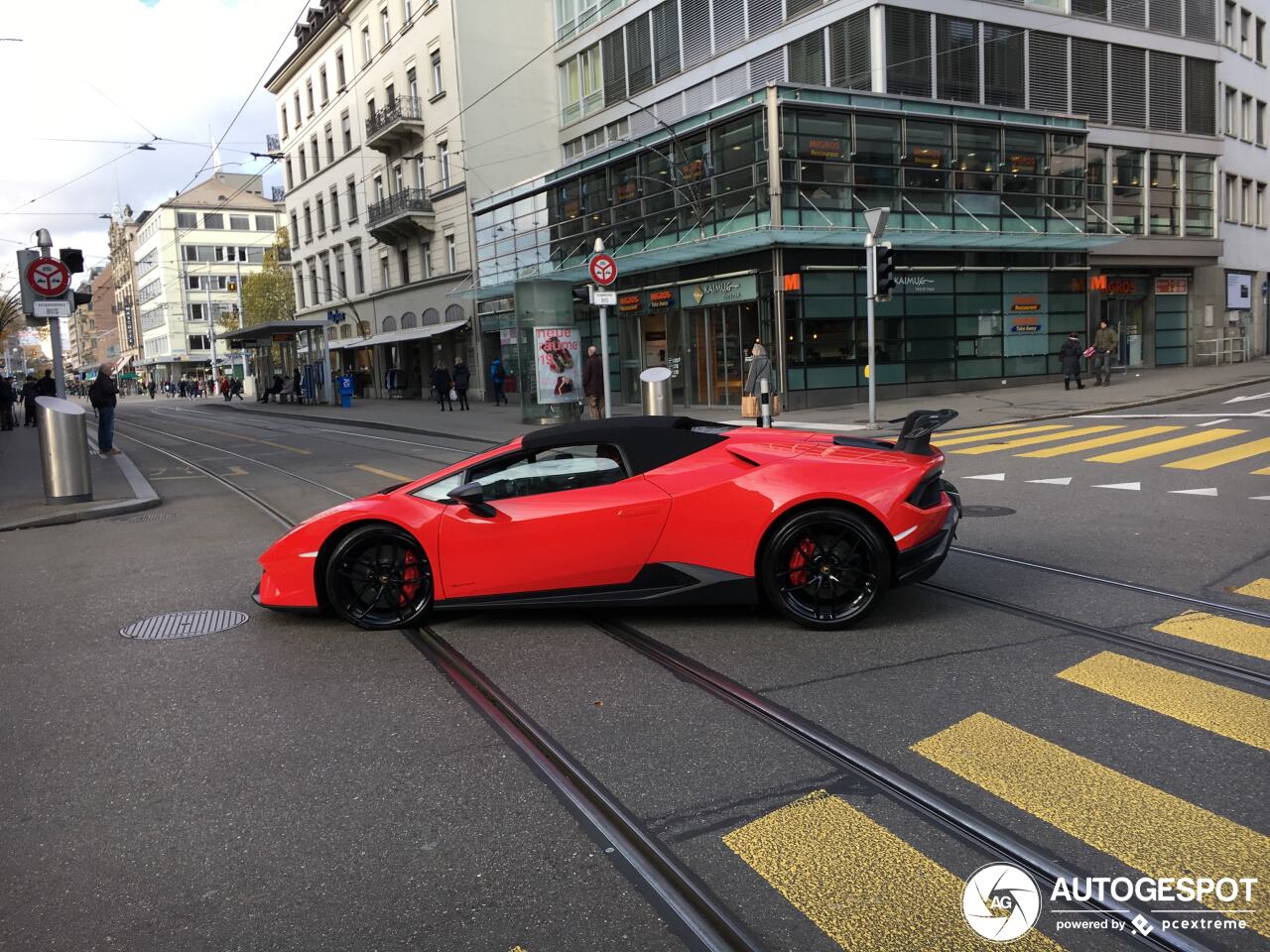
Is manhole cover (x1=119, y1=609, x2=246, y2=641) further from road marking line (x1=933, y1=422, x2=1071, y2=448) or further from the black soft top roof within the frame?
road marking line (x1=933, y1=422, x2=1071, y2=448)

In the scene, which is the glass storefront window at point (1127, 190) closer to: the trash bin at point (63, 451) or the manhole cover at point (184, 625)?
the trash bin at point (63, 451)

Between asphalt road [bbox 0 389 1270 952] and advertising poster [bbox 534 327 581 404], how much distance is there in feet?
53.4

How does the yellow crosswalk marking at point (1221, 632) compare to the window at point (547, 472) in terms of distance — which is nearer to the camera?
the yellow crosswalk marking at point (1221, 632)

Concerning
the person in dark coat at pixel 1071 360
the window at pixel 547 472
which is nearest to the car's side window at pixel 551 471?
the window at pixel 547 472

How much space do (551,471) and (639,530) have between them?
2.24 feet

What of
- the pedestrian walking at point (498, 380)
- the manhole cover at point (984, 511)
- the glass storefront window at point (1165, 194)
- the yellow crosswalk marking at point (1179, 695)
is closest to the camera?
the yellow crosswalk marking at point (1179, 695)

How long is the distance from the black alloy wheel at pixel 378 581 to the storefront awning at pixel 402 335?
1302 inches

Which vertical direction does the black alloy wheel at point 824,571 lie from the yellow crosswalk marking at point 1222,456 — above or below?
above

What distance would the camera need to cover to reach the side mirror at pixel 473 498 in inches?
215

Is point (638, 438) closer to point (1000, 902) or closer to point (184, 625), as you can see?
point (184, 625)

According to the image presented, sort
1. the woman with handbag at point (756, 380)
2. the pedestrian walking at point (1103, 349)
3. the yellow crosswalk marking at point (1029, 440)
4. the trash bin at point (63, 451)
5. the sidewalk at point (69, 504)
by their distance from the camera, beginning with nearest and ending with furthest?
the sidewalk at point (69, 504)
the trash bin at point (63, 451)
the yellow crosswalk marking at point (1029, 440)
the woman with handbag at point (756, 380)
the pedestrian walking at point (1103, 349)

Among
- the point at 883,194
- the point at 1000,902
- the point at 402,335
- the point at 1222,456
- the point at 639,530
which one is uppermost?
the point at 883,194

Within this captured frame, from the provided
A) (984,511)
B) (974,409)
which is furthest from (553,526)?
(974,409)

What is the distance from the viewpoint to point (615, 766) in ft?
12.1
